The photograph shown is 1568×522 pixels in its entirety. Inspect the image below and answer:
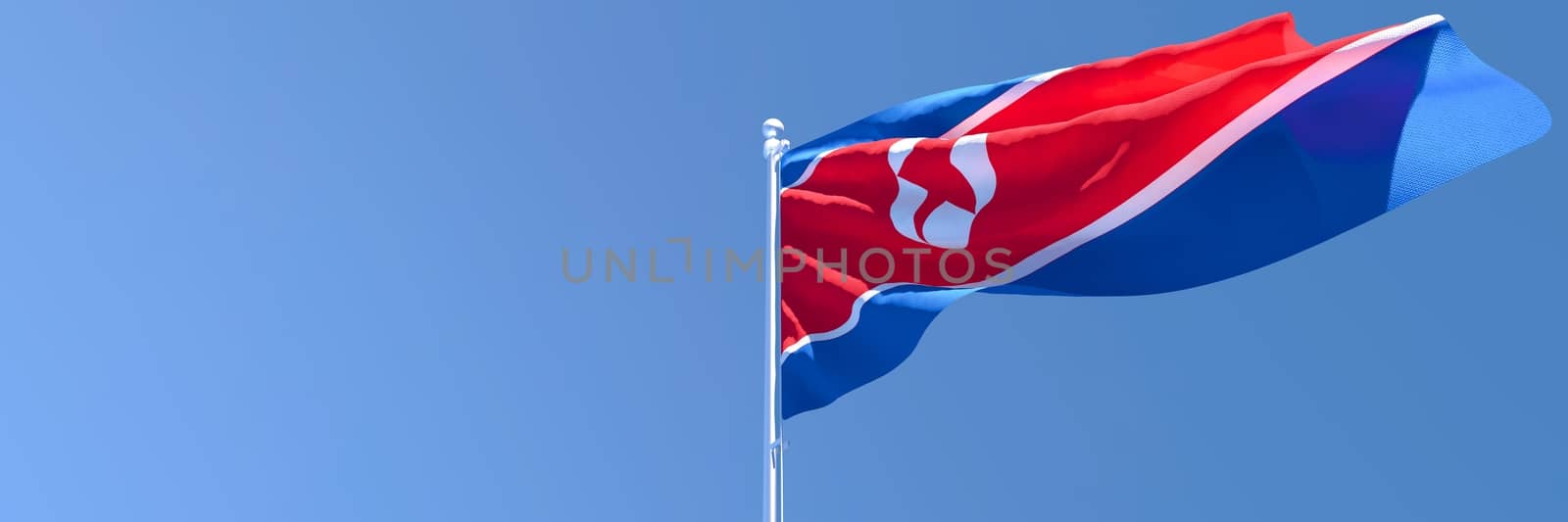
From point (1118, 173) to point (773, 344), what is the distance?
2549 mm

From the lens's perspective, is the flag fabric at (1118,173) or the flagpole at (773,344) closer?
the flag fabric at (1118,173)

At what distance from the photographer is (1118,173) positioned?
7.88 metres

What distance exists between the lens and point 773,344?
8188 millimetres

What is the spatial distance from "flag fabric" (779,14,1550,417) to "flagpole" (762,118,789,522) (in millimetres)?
409

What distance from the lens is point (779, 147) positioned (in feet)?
28.7

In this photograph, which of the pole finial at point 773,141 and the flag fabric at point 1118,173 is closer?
the flag fabric at point 1118,173

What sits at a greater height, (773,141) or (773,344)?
(773,141)

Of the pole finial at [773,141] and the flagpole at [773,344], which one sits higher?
the pole finial at [773,141]

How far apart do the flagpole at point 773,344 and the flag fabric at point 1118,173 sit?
409 mm

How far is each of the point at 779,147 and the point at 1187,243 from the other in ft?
9.52

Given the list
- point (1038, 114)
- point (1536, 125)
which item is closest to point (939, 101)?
point (1038, 114)

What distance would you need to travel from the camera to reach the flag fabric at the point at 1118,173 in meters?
6.91

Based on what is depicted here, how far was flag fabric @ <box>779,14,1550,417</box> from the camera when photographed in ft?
22.7

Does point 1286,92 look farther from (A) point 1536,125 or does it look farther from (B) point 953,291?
(B) point 953,291
